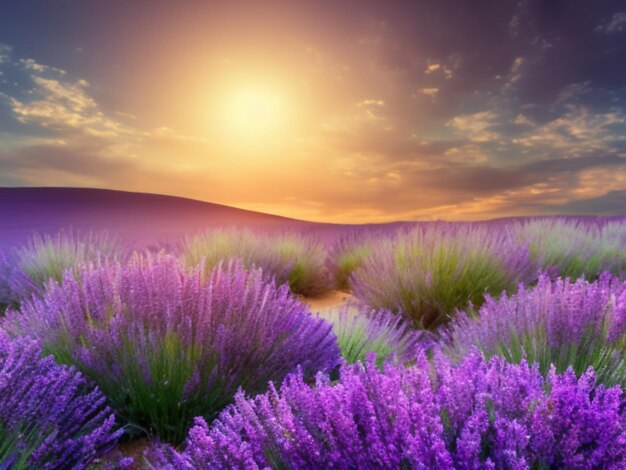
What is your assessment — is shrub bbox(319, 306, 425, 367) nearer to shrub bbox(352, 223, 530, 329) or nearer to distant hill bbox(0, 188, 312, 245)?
shrub bbox(352, 223, 530, 329)

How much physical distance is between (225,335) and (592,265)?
19.1 ft

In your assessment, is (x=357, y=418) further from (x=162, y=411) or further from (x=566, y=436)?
(x=162, y=411)

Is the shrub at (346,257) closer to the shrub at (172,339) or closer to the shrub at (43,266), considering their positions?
the shrub at (43,266)

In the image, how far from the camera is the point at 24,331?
2.67 metres

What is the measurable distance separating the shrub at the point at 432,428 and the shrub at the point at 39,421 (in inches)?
20.8

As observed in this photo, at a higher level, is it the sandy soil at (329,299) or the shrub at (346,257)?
the shrub at (346,257)

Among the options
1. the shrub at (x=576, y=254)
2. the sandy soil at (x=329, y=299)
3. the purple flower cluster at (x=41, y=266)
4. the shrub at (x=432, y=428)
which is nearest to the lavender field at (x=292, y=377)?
the shrub at (x=432, y=428)

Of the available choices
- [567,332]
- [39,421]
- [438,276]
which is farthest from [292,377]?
[438,276]

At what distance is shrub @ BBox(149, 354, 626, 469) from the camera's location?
44.5 inches

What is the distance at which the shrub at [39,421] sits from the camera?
157 cm

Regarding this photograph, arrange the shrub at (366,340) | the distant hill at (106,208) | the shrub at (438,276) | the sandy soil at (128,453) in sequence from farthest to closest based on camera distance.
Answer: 1. the distant hill at (106,208)
2. the shrub at (438,276)
3. the shrub at (366,340)
4. the sandy soil at (128,453)

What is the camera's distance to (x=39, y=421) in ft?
5.50

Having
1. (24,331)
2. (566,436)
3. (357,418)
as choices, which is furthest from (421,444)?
(24,331)

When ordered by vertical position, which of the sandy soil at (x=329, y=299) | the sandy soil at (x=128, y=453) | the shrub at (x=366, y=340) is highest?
the shrub at (x=366, y=340)
